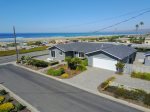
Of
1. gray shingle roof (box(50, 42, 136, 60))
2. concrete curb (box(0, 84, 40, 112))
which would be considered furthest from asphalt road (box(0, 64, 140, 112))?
gray shingle roof (box(50, 42, 136, 60))

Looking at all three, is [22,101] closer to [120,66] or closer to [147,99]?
[147,99]

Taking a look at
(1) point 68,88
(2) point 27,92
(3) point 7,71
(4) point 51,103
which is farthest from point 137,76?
(3) point 7,71

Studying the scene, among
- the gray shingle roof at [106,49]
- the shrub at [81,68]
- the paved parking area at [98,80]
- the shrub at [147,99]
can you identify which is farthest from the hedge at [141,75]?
the shrub at [81,68]

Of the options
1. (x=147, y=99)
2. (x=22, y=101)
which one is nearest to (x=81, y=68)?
(x=22, y=101)

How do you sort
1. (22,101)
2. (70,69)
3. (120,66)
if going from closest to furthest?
(22,101), (120,66), (70,69)

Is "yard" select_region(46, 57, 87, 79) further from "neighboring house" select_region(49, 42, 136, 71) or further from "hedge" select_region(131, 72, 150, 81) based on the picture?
"hedge" select_region(131, 72, 150, 81)

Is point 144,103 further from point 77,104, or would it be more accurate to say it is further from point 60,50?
point 60,50
